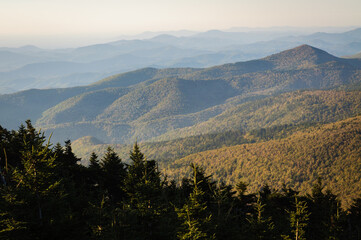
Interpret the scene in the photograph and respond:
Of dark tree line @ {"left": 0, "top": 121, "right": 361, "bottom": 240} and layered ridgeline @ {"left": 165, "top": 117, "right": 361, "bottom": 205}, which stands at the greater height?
dark tree line @ {"left": 0, "top": 121, "right": 361, "bottom": 240}

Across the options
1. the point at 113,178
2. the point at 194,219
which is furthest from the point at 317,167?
the point at 194,219

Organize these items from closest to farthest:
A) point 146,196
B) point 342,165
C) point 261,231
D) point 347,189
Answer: point 146,196
point 261,231
point 347,189
point 342,165

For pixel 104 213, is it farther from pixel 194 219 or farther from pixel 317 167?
pixel 317 167

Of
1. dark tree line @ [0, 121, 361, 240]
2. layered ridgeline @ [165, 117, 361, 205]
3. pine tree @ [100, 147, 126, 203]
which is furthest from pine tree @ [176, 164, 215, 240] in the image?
layered ridgeline @ [165, 117, 361, 205]

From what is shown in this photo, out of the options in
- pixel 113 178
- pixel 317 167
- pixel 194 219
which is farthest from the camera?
pixel 317 167

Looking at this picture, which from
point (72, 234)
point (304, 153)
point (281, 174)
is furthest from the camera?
point (304, 153)

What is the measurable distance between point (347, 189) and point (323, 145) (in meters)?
52.5

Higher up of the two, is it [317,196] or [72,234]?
[72,234]

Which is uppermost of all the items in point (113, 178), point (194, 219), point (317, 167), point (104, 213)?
point (104, 213)

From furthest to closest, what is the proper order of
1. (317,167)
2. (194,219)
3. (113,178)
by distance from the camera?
(317,167) < (113,178) < (194,219)

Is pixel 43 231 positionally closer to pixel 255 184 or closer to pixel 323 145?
pixel 255 184

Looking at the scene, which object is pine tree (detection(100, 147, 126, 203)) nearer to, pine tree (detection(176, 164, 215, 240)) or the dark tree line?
the dark tree line

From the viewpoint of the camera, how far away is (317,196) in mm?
49938

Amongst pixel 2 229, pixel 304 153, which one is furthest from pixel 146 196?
pixel 304 153
